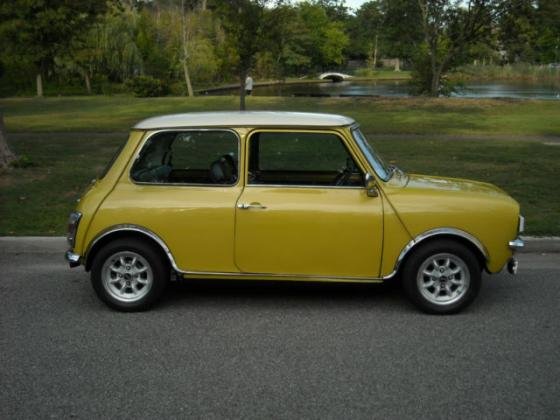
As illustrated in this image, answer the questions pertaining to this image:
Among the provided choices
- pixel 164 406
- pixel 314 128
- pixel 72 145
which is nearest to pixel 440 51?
pixel 72 145

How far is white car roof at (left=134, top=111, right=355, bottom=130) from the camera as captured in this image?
5.43 m

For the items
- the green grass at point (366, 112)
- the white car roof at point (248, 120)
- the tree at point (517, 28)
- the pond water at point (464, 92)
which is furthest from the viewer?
the pond water at point (464, 92)

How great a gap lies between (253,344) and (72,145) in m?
11.9

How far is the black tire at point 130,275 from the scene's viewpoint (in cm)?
538

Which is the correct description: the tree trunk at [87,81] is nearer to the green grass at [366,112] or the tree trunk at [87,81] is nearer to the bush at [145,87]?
the bush at [145,87]

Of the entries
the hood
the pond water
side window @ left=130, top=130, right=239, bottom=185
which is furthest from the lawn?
the pond water

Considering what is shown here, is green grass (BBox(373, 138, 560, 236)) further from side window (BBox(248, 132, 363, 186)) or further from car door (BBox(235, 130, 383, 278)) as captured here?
car door (BBox(235, 130, 383, 278))

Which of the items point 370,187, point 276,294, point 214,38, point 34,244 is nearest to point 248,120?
point 370,187

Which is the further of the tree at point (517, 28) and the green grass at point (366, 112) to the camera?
the tree at point (517, 28)

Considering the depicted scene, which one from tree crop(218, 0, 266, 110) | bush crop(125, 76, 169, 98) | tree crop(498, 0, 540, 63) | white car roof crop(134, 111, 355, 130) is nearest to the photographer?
white car roof crop(134, 111, 355, 130)

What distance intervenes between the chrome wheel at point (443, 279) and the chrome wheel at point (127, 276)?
2.22 meters

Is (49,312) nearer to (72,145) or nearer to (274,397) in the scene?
(274,397)

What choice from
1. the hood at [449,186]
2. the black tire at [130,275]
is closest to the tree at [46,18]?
the black tire at [130,275]

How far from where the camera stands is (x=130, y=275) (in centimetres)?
546
